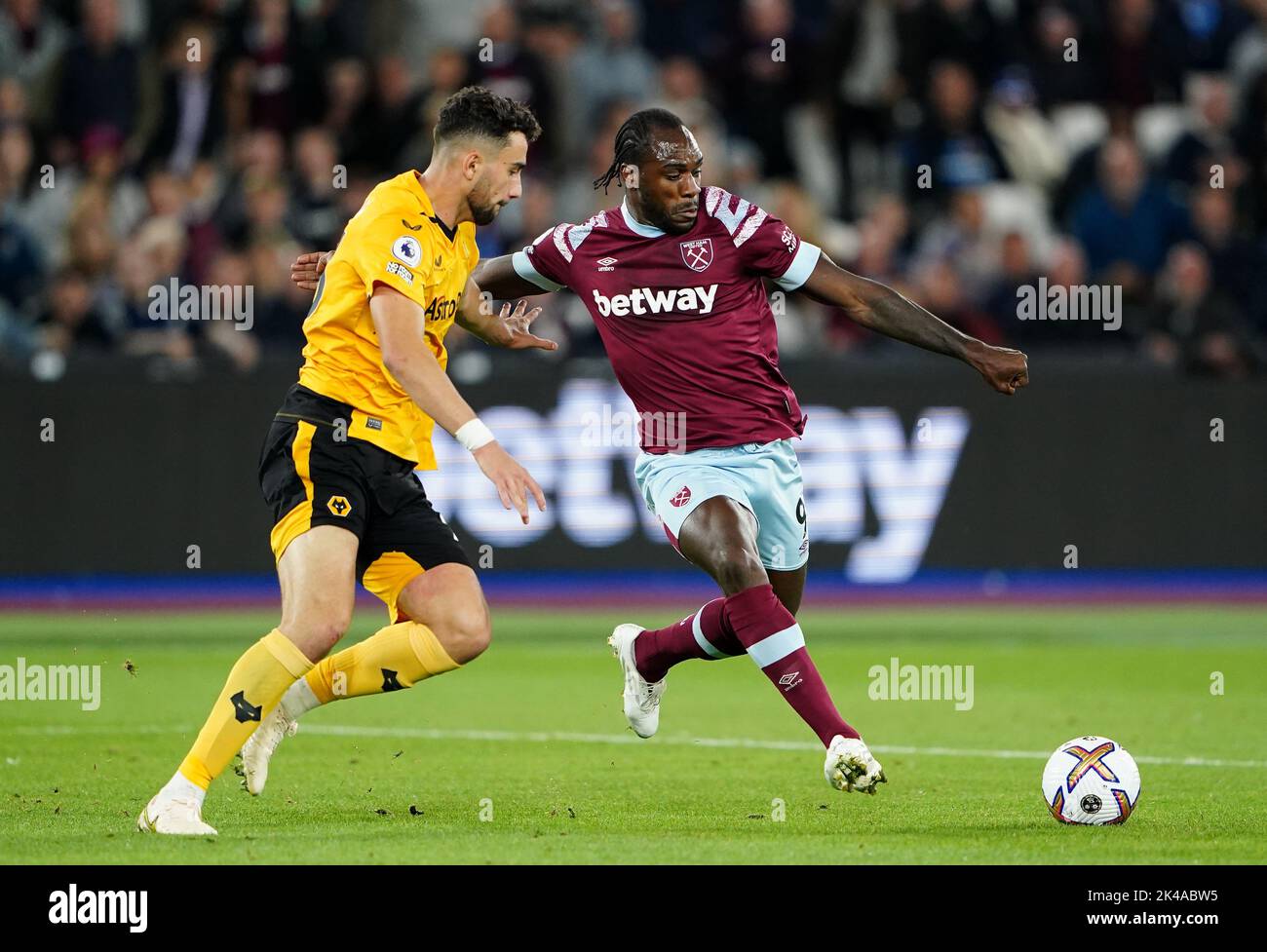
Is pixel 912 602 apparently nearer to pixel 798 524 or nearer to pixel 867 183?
pixel 867 183

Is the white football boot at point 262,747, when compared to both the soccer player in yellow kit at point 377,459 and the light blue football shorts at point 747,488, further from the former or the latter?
the light blue football shorts at point 747,488

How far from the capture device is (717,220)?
27.8 ft

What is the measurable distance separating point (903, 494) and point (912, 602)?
838mm

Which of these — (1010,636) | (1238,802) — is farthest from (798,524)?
(1010,636)

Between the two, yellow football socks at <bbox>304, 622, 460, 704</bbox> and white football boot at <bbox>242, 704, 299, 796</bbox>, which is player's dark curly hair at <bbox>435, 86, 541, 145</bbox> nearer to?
yellow football socks at <bbox>304, 622, 460, 704</bbox>

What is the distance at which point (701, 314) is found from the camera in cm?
852

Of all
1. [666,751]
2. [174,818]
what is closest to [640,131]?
[666,751]

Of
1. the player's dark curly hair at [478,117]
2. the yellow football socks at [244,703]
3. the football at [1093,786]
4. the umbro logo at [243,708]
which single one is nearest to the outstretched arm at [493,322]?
the player's dark curly hair at [478,117]

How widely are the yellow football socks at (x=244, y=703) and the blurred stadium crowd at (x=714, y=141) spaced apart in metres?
8.76

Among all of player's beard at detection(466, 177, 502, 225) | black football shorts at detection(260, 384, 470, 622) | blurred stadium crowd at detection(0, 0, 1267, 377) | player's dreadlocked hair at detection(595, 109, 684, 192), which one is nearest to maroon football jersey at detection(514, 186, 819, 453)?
player's dreadlocked hair at detection(595, 109, 684, 192)

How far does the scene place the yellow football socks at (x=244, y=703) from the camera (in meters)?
7.16

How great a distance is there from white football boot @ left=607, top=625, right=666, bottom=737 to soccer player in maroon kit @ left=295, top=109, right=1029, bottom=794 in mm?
133

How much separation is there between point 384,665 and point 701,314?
6.42 feet

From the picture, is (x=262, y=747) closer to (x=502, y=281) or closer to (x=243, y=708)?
(x=243, y=708)
